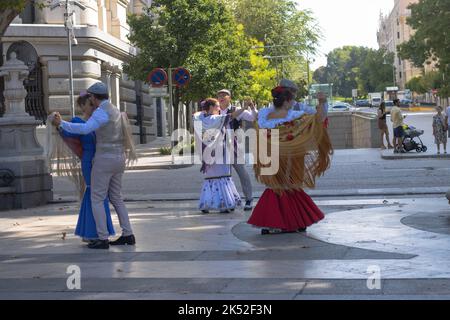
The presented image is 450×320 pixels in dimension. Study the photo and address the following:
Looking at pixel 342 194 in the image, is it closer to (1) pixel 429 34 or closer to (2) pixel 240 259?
(2) pixel 240 259

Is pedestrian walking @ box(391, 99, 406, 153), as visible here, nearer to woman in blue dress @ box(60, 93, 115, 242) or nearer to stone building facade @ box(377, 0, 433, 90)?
woman in blue dress @ box(60, 93, 115, 242)

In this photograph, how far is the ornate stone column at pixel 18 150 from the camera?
1529cm

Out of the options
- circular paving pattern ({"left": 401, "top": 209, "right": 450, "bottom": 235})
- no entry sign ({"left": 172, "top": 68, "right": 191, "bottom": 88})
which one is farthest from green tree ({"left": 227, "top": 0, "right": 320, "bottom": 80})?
circular paving pattern ({"left": 401, "top": 209, "right": 450, "bottom": 235})

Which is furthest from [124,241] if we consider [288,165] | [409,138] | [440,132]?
[409,138]

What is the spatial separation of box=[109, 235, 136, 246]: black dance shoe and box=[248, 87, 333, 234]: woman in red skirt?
140 cm

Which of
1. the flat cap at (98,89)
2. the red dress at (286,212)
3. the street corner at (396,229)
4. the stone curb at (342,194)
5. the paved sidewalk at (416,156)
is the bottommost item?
the paved sidewalk at (416,156)

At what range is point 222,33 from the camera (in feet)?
133

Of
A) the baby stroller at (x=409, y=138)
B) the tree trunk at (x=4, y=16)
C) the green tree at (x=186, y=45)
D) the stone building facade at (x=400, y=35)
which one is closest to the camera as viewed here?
the tree trunk at (x=4, y=16)

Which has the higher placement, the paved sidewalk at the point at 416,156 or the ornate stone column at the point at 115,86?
the ornate stone column at the point at 115,86

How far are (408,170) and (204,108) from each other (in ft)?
30.7

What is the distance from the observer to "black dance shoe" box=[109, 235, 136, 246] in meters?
9.99

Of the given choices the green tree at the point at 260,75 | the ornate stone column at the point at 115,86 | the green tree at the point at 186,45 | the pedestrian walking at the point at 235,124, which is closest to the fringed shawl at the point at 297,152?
the pedestrian walking at the point at 235,124

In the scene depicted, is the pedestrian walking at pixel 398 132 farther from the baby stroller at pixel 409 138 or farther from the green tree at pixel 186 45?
the green tree at pixel 186 45

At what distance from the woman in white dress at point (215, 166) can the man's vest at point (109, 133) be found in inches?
139
